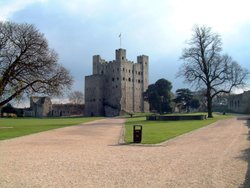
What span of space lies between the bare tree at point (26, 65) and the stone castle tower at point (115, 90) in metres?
60.4

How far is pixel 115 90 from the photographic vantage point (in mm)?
99562

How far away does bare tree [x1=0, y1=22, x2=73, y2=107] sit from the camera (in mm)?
33094

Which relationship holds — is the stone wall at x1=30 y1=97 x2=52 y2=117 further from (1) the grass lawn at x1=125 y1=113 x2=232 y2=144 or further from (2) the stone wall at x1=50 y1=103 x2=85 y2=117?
(1) the grass lawn at x1=125 y1=113 x2=232 y2=144

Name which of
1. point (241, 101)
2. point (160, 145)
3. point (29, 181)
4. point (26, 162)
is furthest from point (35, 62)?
point (241, 101)

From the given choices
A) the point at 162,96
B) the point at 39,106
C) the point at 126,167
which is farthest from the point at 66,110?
the point at 126,167

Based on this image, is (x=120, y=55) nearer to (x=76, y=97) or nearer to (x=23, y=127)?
(x=76, y=97)

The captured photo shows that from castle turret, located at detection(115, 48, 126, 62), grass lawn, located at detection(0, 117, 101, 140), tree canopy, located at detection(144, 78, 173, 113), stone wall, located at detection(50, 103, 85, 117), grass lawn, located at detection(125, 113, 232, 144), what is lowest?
grass lawn, located at detection(0, 117, 101, 140)

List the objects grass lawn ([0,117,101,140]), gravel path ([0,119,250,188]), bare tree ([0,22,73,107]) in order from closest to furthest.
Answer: gravel path ([0,119,250,188]) < grass lawn ([0,117,101,140]) < bare tree ([0,22,73,107])

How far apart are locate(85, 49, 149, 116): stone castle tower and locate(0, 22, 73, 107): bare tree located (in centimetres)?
6040

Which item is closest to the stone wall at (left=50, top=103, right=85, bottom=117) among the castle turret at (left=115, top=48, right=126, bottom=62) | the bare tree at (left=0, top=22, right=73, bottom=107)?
the castle turret at (left=115, top=48, right=126, bottom=62)

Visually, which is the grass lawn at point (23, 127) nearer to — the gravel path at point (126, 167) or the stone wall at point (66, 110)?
the gravel path at point (126, 167)

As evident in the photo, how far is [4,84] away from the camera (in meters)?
32.3

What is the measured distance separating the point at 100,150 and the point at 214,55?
124 feet

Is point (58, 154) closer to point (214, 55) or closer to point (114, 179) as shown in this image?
point (114, 179)
